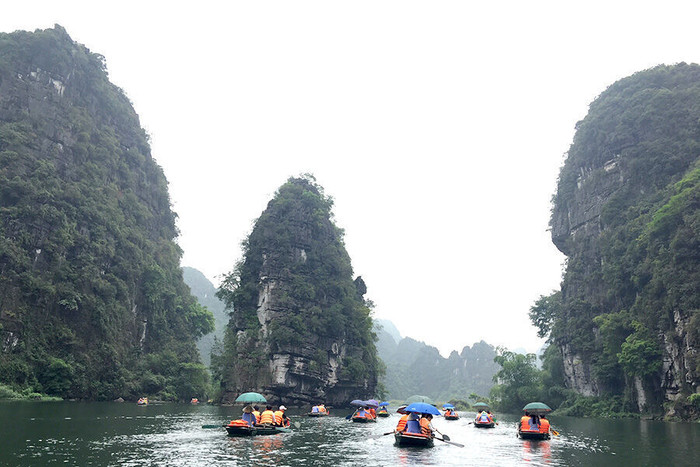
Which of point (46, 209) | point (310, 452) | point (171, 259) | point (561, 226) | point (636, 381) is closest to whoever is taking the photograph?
point (310, 452)

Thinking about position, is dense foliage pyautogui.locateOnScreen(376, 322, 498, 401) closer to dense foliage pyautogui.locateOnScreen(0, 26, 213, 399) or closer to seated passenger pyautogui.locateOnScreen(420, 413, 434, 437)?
dense foliage pyautogui.locateOnScreen(0, 26, 213, 399)

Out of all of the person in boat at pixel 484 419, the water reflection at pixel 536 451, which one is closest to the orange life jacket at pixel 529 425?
the water reflection at pixel 536 451

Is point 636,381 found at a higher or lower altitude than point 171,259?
lower

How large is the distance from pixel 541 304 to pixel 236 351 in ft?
119

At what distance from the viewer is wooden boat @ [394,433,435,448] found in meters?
17.5

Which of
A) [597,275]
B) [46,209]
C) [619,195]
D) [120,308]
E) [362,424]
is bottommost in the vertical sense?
[362,424]

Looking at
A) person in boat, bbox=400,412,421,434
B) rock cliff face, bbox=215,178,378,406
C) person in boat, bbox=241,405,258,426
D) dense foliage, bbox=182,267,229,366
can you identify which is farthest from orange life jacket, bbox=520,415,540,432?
dense foliage, bbox=182,267,229,366

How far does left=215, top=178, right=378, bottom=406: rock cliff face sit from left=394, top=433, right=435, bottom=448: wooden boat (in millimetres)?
33103

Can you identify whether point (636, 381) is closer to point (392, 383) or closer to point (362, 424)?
point (362, 424)

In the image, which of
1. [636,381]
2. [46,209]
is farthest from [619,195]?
[46,209]

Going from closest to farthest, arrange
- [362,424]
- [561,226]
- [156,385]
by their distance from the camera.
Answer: [362,424], [156,385], [561,226]

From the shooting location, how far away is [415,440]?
17594 millimetres

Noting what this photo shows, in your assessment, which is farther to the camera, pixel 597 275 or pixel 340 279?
pixel 340 279

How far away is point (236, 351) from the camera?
51562 millimetres
